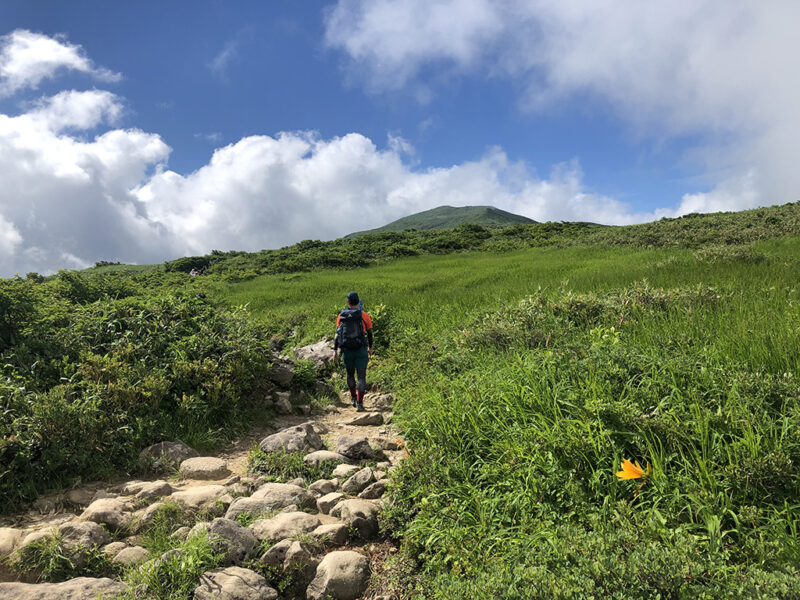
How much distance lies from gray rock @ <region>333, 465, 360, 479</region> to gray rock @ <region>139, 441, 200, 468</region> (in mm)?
2103

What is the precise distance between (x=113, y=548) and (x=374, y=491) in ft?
7.14

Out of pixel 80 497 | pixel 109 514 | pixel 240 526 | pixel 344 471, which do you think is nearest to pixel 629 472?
pixel 344 471

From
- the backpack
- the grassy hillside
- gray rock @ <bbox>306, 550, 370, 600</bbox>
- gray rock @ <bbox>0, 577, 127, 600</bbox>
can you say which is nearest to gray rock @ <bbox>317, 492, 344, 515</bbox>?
gray rock @ <bbox>306, 550, 370, 600</bbox>

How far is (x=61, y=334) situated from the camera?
6.68 m

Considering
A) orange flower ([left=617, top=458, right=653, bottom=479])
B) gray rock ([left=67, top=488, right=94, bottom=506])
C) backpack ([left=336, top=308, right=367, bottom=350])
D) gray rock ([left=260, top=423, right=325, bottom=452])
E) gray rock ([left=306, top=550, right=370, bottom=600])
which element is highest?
backpack ([left=336, top=308, right=367, bottom=350])

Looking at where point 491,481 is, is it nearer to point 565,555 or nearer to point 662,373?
point 565,555

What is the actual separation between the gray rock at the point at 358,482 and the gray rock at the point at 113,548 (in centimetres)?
187

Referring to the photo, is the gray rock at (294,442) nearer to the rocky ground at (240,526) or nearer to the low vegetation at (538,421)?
the rocky ground at (240,526)

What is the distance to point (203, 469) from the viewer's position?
478cm

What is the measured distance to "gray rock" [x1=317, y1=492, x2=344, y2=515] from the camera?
3.83 metres

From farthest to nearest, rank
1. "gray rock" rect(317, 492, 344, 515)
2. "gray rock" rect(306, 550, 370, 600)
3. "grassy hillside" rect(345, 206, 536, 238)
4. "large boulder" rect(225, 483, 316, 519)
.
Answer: "grassy hillside" rect(345, 206, 536, 238), "gray rock" rect(317, 492, 344, 515), "large boulder" rect(225, 483, 316, 519), "gray rock" rect(306, 550, 370, 600)

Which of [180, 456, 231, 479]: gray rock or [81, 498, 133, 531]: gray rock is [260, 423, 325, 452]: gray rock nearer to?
[180, 456, 231, 479]: gray rock

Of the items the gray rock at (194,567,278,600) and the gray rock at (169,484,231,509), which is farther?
the gray rock at (169,484,231,509)

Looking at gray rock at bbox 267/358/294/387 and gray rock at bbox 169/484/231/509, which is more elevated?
gray rock at bbox 267/358/294/387
